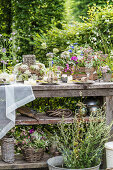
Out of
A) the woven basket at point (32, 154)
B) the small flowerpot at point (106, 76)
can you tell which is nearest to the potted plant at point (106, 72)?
the small flowerpot at point (106, 76)

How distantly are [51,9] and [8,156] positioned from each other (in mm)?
5591

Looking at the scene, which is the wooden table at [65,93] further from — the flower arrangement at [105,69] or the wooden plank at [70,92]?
the flower arrangement at [105,69]

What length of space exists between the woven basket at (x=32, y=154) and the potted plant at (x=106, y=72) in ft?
4.11

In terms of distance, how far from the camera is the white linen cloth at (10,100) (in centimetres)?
352

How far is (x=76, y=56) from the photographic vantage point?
425cm

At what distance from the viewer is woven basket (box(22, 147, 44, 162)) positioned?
377cm

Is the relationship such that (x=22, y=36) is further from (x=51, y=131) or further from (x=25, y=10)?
(x=51, y=131)

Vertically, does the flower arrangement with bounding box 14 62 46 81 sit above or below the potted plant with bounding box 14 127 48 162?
above

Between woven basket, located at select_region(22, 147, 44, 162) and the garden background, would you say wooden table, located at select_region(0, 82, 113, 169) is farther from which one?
the garden background

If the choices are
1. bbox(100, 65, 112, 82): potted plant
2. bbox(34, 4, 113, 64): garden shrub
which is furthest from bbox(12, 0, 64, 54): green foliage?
bbox(100, 65, 112, 82): potted plant

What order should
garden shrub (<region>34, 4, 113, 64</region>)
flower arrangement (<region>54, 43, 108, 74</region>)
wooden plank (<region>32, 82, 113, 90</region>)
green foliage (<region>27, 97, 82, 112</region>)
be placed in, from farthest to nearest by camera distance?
garden shrub (<region>34, 4, 113, 64</region>) < green foliage (<region>27, 97, 82, 112</region>) < flower arrangement (<region>54, 43, 108, 74</region>) < wooden plank (<region>32, 82, 113, 90</region>)

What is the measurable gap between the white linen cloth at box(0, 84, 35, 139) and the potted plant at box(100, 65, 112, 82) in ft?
3.37

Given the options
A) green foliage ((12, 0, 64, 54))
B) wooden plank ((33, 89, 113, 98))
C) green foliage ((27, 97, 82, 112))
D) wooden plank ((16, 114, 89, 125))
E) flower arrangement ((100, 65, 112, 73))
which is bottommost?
wooden plank ((16, 114, 89, 125))

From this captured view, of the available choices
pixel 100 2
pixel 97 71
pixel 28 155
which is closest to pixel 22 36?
pixel 100 2
